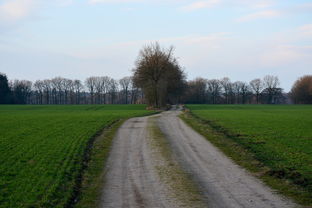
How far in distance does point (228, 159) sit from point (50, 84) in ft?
513

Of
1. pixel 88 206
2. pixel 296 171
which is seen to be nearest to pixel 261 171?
pixel 296 171

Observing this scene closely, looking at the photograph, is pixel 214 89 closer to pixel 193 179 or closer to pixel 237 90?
pixel 237 90

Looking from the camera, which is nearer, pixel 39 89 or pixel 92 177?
pixel 92 177

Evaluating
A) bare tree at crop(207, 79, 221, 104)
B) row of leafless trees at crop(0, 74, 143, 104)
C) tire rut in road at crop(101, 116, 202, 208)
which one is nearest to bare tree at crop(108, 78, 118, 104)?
row of leafless trees at crop(0, 74, 143, 104)

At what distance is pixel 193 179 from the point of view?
12.2 metres

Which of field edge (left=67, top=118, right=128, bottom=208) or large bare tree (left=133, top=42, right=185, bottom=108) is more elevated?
large bare tree (left=133, top=42, right=185, bottom=108)

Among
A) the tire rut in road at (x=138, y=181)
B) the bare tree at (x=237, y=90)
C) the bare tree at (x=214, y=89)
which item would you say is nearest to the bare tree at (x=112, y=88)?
the bare tree at (x=214, y=89)

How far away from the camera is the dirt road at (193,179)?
954cm

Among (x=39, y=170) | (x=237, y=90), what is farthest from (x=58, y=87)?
(x=39, y=170)

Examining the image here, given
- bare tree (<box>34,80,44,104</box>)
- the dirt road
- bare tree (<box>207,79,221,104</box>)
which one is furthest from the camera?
bare tree (<box>34,80,44,104</box>)

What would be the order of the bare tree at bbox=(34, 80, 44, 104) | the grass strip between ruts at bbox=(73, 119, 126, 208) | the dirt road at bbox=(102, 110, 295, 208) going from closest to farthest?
the dirt road at bbox=(102, 110, 295, 208) → the grass strip between ruts at bbox=(73, 119, 126, 208) → the bare tree at bbox=(34, 80, 44, 104)

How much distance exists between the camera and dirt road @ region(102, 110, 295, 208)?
31.3ft

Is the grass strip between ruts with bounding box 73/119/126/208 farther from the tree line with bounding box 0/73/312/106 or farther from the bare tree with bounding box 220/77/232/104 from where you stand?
the bare tree with bounding box 220/77/232/104

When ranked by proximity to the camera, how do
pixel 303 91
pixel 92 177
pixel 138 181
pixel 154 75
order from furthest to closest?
pixel 303 91
pixel 154 75
pixel 92 177
pixel 138 181
